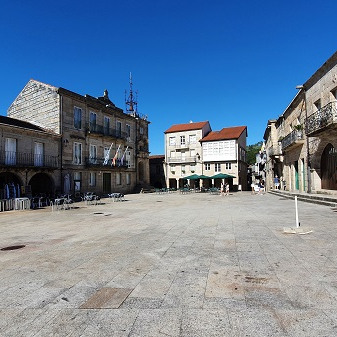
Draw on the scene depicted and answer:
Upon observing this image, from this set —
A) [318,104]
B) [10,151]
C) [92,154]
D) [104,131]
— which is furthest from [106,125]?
[318,104]

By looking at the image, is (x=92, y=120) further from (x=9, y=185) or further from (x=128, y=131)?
(x=9, y=185)

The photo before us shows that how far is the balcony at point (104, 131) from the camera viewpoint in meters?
28.1

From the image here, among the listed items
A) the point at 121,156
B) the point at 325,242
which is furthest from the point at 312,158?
the point at 121,156

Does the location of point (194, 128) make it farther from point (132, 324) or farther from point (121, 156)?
point (132, 324)

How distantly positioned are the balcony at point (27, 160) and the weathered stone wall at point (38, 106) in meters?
3.11

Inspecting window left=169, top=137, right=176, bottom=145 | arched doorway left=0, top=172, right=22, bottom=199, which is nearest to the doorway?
arched doorway left=0, top=172, right=22, bottom=199

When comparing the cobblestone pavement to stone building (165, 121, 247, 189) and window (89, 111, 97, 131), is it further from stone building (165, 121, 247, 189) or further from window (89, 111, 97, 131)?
stone building (165, 121, 247, 189)

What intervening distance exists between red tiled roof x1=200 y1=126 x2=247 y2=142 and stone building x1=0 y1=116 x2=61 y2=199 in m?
27.4

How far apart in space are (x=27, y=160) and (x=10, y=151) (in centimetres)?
141

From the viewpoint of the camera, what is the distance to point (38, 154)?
21781mm

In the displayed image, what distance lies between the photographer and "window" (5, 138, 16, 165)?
63.1 feet

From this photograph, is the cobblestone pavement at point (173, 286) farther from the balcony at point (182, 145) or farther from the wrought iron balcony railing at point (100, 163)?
the balcony at point (182, 145)

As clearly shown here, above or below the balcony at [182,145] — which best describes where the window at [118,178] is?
below

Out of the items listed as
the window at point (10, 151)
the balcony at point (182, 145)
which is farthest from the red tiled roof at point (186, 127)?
the window at point (10, 151)
